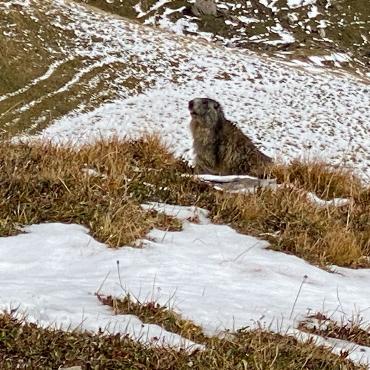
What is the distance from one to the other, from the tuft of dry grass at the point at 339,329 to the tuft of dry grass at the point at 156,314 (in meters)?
0.77

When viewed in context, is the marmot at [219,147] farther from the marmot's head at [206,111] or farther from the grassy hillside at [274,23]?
the grassy hillside at [274,23]

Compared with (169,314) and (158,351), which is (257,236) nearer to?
(169,314)

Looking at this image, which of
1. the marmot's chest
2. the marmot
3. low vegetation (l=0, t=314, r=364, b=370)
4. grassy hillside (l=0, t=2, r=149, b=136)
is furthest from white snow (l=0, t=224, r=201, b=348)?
grassy hillside (l=0, t=2, r=149, b=136)

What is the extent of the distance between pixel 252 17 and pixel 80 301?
3340 inches

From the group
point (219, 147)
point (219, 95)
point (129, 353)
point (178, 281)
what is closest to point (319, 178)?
point (219, 147)

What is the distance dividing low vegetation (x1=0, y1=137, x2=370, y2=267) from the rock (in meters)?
74.8

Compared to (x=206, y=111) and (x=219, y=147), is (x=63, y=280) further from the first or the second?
(x=206, y=111)

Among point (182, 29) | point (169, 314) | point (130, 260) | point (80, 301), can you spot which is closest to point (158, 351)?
point (169, 314)

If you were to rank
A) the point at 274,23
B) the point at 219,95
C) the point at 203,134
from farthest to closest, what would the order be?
1. the point at 274,23
2. the point at 219,95
3. the point at 203,134

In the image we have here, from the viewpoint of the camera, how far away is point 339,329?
4.18 meters

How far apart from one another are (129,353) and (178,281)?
1.41 m

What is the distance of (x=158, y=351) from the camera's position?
3.38 metres

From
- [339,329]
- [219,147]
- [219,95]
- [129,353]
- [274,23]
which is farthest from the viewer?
[274,23]

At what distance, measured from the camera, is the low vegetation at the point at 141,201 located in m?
5.61
